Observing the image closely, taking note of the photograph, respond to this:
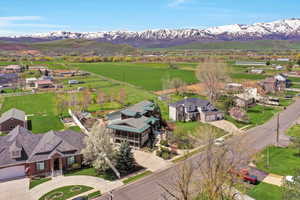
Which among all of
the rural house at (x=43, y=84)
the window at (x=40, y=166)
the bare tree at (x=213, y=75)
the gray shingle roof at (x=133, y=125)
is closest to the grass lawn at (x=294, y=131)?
the bare tree at (x=213, y=75)

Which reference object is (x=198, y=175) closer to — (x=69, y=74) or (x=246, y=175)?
(x=246, y=175)

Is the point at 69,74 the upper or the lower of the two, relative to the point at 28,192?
upper

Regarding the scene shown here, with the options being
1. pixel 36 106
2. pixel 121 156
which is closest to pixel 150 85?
pixel 36 106

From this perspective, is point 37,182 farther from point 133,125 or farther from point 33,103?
point 33,103

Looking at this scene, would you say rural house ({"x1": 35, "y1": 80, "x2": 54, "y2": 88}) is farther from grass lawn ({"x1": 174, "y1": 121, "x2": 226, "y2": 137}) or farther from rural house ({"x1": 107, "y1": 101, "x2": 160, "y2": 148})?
grass lawn ({"x1": 174, "y1": 121, "x2": 226, "y2": 137})

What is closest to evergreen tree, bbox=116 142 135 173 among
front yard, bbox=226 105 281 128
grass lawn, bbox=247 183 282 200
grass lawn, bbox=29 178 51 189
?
grass lawn, bbox=29 178 51 189

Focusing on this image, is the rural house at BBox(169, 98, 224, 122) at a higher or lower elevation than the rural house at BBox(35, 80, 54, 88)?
lower
